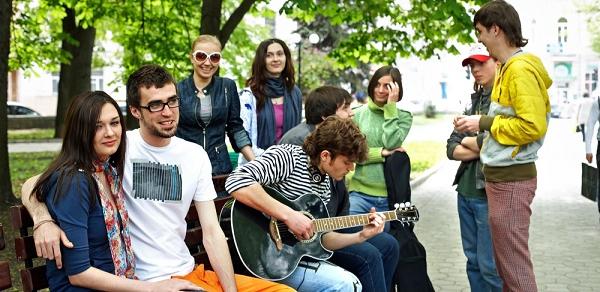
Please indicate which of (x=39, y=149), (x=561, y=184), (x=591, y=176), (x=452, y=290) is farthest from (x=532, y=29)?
(x=452, y=290)

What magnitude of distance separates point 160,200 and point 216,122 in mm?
2091

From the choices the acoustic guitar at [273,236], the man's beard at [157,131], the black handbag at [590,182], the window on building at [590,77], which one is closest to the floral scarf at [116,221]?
the man's beard at [157,131]

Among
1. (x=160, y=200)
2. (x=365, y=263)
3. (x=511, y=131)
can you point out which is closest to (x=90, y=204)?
(x=160, y=200)

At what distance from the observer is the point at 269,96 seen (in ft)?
21.2

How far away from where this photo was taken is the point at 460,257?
8836 millimetres

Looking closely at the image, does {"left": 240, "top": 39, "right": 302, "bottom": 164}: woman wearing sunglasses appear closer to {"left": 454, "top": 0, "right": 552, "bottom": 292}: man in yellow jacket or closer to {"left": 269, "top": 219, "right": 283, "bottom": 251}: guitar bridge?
{"left": 454, "top": 0, "right": 552, "bottom": 292}: man in yellow jacket

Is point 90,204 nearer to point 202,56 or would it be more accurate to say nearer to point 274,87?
point 202,56

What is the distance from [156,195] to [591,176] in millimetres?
8826

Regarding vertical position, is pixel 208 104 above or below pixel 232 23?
below

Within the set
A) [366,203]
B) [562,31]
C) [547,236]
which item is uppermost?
[562,31]

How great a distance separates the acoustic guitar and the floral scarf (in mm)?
678

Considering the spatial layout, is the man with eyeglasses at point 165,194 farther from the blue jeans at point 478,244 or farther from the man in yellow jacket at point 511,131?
the blue jeans at point 478,244

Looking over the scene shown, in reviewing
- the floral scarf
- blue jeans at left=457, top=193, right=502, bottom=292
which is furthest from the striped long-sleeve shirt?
blue jeans at left=457, top=193, right=502, bottom=292

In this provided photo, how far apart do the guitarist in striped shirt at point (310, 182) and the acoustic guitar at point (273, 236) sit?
0.05 meters
